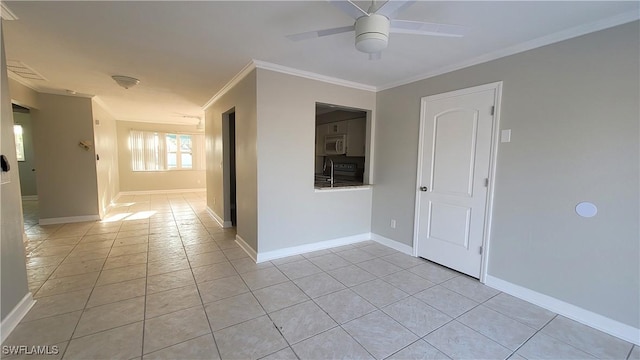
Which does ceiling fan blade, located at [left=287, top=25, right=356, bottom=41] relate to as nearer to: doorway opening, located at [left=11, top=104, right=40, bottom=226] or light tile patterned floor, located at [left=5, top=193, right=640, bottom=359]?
light tile patterned floor, located at [left=5, top=193, right=640, bottom=359]

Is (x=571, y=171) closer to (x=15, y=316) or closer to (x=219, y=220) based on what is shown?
(x=15, y=316)

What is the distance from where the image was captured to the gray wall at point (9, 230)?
1908 millimetres

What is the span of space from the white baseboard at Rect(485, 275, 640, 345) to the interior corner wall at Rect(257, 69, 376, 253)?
2.08 meters

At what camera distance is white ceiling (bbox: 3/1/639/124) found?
73.7 inches

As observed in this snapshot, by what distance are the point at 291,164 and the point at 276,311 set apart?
1.73 m

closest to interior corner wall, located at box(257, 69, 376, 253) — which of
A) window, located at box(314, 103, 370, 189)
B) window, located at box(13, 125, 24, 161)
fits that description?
window, located at box(314, 103, 370, 189)

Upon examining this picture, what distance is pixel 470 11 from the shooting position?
73.8 inches

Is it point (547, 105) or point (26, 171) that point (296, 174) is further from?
point (26, 171)

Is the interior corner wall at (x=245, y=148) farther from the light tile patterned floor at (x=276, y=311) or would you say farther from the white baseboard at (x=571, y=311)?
the white baseboard at (x=571, y=311)

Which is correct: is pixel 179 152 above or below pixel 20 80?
below

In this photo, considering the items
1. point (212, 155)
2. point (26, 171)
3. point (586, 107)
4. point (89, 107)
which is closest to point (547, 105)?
point (586, 107)

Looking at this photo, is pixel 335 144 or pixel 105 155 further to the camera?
pixel 105 155

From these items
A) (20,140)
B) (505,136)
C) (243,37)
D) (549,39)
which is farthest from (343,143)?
(20,140)

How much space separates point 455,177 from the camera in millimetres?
3045
